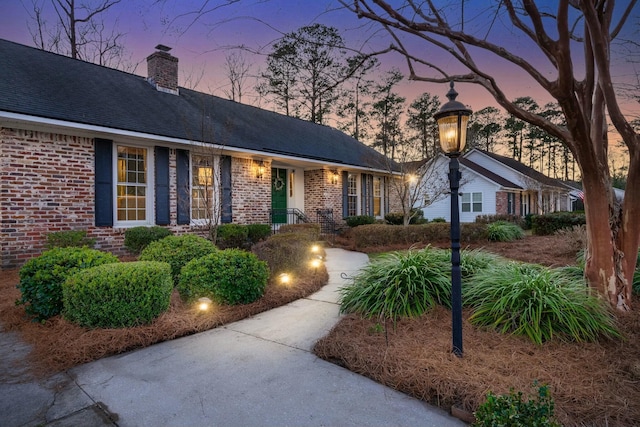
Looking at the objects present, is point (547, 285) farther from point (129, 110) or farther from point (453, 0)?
point (129, 110)

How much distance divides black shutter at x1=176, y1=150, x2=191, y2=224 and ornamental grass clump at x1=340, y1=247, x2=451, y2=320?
6.60m

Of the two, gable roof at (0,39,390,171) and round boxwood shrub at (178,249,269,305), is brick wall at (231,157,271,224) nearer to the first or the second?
gable roof at (0,39,390,171)

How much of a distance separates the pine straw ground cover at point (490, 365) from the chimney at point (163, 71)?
11.3 meters

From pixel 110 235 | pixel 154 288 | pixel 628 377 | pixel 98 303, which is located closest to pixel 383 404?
pixel 628 377

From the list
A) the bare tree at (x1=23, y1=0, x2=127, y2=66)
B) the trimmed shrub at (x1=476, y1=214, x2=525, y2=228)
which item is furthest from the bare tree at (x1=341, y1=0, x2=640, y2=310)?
the bare tree at (x1=23, y1=0, x2=127, y2=66)

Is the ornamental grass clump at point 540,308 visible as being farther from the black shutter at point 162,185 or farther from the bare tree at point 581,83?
the black shutter at point 162,185

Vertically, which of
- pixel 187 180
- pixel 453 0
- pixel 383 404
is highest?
pixel 453 0

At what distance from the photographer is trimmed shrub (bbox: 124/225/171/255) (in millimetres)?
7996

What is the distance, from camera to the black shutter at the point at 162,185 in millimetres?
9164

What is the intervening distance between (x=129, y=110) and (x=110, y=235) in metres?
3.43

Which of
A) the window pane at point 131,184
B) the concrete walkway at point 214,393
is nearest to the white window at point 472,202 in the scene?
the window pane at point 131,184

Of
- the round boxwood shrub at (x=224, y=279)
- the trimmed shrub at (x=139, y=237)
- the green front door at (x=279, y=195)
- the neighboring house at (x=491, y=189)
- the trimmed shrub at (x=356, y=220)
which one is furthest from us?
the neighboring house at (x=491, y=189)

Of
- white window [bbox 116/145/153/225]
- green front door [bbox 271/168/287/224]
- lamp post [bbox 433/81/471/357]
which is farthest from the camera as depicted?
green front door [bbox 271/168/287/224]

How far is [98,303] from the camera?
3588 millimetres
